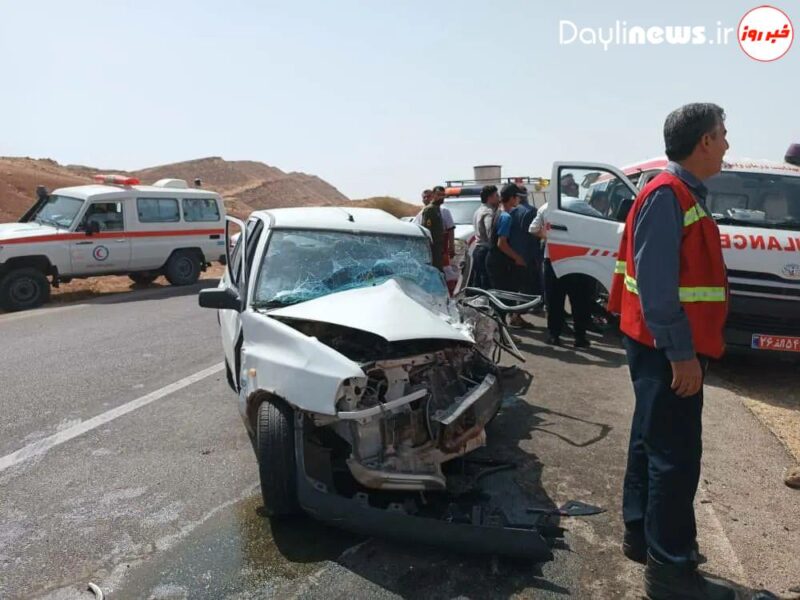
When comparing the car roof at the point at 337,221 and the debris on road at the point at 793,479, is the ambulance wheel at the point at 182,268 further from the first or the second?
the debris on road at the point at 793,479

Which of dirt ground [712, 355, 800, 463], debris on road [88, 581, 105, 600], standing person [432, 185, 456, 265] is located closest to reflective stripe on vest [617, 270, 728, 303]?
dirt ground [712, 355, 800, 463]

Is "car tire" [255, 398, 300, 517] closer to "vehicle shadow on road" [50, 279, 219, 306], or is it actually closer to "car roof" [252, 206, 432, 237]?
"car roof" [252, 206, 432, 237]

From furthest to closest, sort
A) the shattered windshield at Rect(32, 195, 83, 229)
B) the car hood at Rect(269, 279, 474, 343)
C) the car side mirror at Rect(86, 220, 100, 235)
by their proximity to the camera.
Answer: the shattered windshield at Rect(32, 195, 83, 229) → the car side mirror at Rect(86, 220, 100, 235) → the car hood at Rect(269, 279, 474, 343)

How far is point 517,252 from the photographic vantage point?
8172mm

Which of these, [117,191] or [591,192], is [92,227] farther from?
[591,192]

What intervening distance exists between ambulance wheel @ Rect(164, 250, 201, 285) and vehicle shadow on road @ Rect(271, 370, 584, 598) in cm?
1086

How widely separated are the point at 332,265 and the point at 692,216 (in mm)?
2492

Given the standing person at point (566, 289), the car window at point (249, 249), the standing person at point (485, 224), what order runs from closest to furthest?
1. the car window at point (249, 249)
2. the standing person at point (566, 289)
3. the standing person at point (485, 224)

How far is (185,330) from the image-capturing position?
8.84 m

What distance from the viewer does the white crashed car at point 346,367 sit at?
10.9 ft

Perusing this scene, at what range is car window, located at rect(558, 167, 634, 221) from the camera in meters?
7.15

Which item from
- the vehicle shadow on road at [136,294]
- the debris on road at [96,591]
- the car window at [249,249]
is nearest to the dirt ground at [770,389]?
the car window at [249,249]

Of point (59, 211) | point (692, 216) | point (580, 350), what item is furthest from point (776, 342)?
point (59, 211)

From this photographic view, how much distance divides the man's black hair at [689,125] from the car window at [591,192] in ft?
14.2
